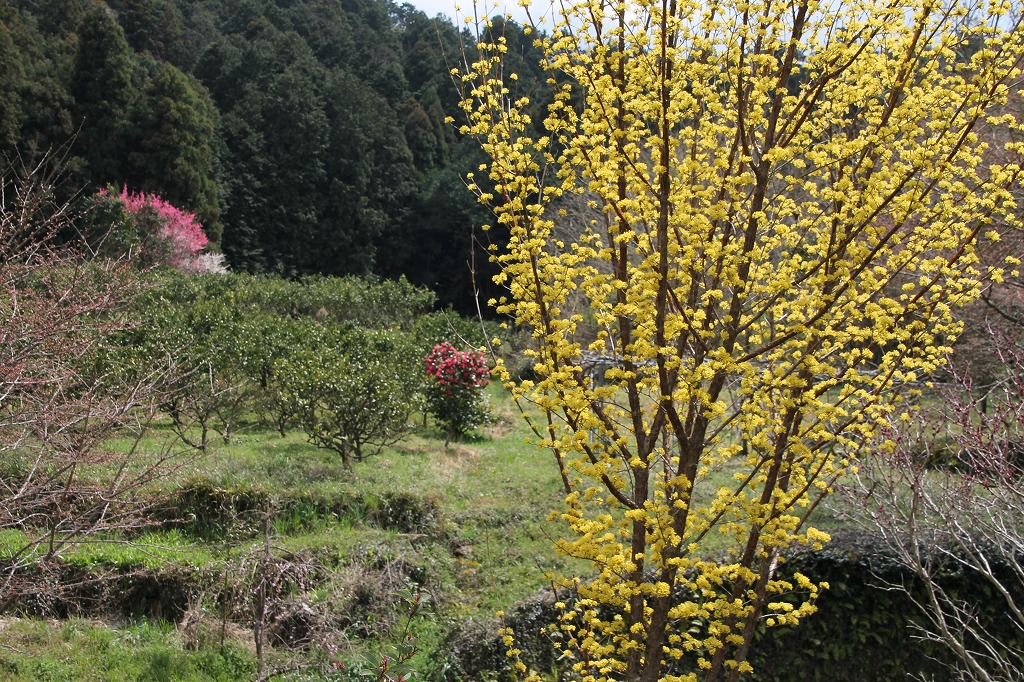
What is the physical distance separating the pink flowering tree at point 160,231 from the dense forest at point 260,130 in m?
2.68

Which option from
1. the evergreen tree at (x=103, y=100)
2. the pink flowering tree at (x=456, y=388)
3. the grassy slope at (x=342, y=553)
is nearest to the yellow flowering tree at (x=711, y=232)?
the grassy slope at (x=342, y=553)

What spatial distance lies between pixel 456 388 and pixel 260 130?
78.1 ft

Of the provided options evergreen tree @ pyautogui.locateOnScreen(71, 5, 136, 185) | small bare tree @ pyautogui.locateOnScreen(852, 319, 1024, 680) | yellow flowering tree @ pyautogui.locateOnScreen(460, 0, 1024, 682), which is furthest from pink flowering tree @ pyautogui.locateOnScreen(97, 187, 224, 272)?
yellow flowering tree @ pyautogui.locateOnScreen(460, 0, 1024, 682)

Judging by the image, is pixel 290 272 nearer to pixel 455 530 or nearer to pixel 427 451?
pixel 427 451

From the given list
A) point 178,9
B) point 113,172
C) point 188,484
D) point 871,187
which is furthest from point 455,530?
point 178,9

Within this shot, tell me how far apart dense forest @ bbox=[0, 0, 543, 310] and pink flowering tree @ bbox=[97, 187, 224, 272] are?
2683mm

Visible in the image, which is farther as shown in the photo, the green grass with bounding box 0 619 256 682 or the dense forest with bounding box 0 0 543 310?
the dense forest with bounding box 0 0 543 310

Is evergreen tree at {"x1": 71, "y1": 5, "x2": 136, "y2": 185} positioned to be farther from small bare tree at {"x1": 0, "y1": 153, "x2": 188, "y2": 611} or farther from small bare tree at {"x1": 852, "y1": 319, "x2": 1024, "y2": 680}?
small bare tree at {"x1": 852, "y1": 319, "x2": 1024, "y2": 680}

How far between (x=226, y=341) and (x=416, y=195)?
73.1 feet

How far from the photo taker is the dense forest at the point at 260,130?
79.5 ft

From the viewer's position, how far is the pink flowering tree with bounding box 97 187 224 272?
20.7 m

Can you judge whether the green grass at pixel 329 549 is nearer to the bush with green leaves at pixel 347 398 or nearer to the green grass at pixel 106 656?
the green grass at pixel 106 656

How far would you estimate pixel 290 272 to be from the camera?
3002 cm

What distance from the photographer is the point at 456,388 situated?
10711mm
